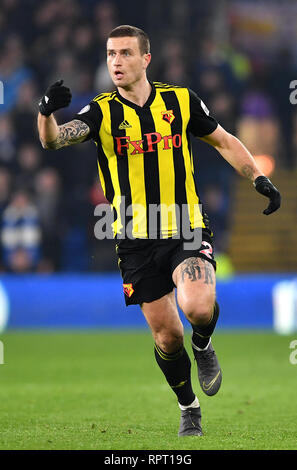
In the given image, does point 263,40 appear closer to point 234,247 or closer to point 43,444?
point 234,247

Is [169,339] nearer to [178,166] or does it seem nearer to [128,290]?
[128,290]

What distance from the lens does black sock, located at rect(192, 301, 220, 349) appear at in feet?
18.2

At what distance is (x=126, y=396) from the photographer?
7750 mm

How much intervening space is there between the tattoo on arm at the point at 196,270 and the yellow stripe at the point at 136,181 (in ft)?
1.26

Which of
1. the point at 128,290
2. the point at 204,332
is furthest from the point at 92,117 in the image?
the point at 204,332

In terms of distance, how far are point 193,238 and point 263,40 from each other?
1192 centimetres

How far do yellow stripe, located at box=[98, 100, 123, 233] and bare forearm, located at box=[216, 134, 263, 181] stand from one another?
0.71m

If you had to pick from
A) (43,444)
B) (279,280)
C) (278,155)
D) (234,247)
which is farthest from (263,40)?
(43,444)

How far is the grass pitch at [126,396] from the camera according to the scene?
5488 millimetres

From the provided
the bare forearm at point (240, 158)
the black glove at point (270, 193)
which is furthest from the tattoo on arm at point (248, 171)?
the black glove at point (270, 193)
